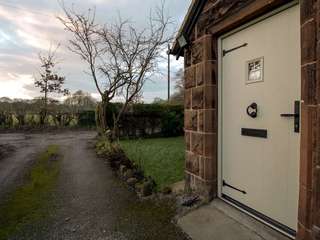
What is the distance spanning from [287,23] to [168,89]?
19.6 meters

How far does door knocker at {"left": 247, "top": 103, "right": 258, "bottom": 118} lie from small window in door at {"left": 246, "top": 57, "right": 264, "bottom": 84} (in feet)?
0.82

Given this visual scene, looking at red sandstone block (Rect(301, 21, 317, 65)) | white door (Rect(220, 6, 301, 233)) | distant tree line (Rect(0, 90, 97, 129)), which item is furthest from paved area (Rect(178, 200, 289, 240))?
distant tree line (Rect(0, 90, 97, 129))

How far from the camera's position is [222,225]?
112 inches

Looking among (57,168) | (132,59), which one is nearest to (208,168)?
(57,168)

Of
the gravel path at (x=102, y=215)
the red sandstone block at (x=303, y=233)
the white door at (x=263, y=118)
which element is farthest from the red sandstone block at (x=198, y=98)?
the red sandstone block at (x=303, y=233)

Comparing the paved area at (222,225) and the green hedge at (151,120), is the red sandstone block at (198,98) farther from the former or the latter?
the green hedge at (151,120)

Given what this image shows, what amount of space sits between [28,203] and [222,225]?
2.74 m

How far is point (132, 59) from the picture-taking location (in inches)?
391

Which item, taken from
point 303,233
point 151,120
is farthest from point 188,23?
point 151,120

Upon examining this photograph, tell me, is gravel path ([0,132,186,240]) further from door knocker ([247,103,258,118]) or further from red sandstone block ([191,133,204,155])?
door knocker ([247,103,258,118])

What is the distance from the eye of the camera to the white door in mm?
2398

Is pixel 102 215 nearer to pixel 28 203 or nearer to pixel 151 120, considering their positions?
pixel 28 203

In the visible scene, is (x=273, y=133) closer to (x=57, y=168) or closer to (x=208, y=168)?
(x=208, y=168)

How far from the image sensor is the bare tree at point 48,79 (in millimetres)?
17359
